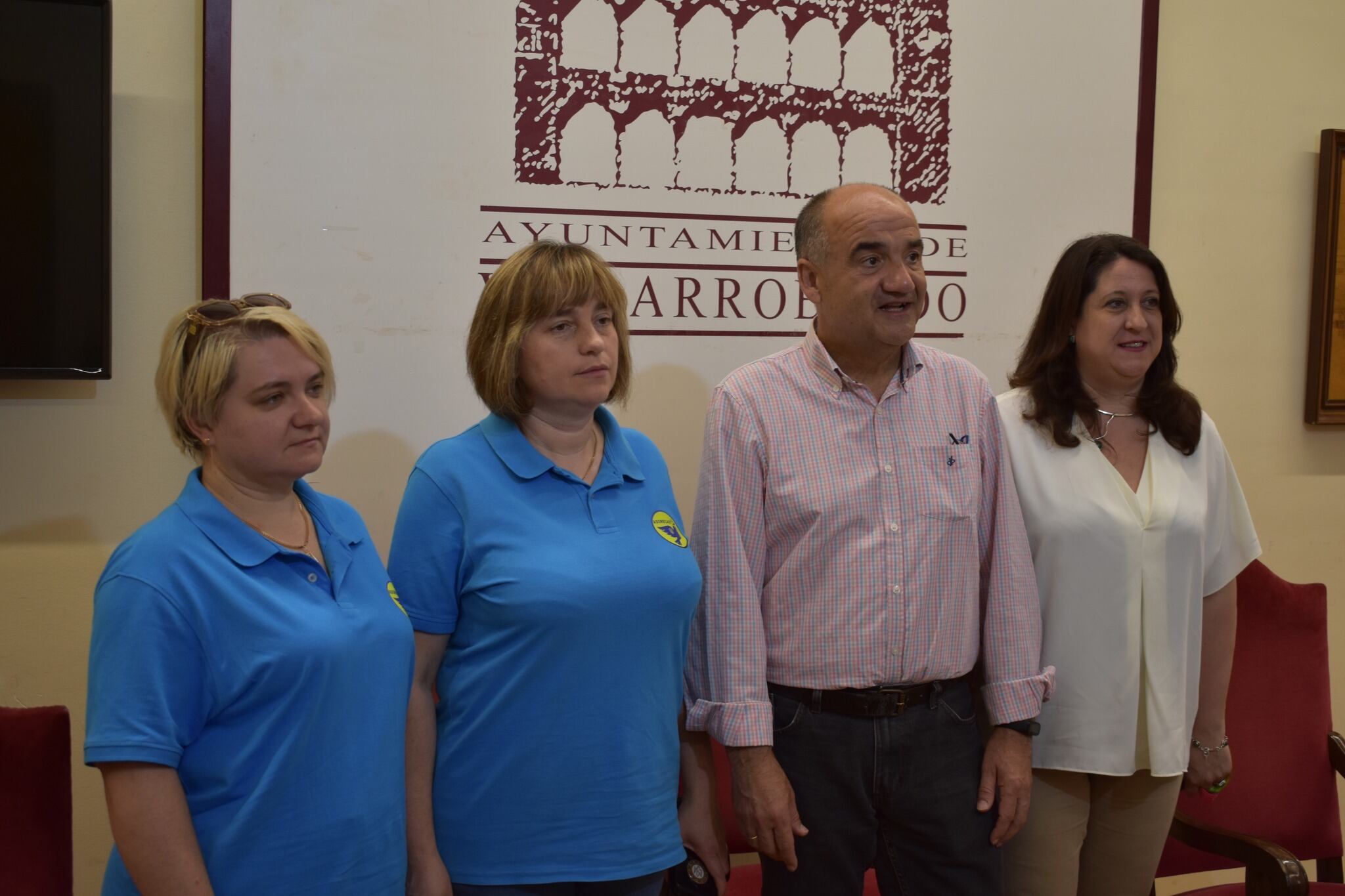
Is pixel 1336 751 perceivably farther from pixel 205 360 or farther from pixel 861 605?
pixel 205 360

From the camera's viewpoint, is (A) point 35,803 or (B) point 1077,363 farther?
(B) point 1077,363

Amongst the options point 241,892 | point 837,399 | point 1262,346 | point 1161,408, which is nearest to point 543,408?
point 837,399

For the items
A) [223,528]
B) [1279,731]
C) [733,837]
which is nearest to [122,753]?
[223,528]

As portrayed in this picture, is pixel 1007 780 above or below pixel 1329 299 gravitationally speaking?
below

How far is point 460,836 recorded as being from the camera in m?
1.67

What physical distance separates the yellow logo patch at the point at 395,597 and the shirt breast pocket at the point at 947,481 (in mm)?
844

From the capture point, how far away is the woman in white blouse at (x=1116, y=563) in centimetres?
206

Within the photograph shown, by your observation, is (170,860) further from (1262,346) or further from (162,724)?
(1262,346)

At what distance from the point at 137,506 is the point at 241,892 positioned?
108 cm

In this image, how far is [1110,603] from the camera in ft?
6.76

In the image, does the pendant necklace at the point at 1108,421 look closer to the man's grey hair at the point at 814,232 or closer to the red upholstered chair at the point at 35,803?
the man's grey hair at the point at 814,232

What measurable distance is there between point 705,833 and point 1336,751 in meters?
1.60

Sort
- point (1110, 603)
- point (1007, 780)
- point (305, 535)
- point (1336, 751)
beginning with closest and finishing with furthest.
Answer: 1. point (305, 535)
2. point (1007, 780)
3. point (1110, 603)
4. point (1336, 751)

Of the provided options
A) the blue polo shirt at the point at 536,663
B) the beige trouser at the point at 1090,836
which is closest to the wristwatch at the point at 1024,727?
the beige trouser at the point at 1090,836
